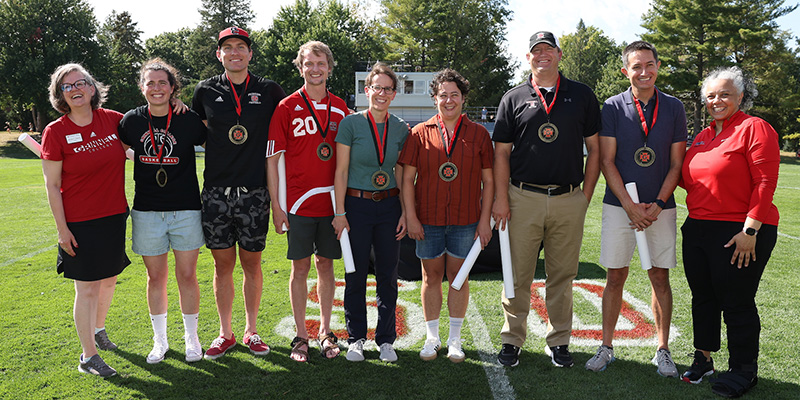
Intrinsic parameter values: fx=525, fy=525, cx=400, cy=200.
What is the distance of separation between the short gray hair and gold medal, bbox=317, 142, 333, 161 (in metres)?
2.57

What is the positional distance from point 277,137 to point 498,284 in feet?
10.2

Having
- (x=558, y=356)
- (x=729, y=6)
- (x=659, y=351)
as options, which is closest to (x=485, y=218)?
(x=558, y=356)

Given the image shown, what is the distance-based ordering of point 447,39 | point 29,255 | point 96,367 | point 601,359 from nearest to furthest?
point 96,367 → point 601,359 → point 29,255 → point 447,39

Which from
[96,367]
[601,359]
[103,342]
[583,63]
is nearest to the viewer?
[96,367]

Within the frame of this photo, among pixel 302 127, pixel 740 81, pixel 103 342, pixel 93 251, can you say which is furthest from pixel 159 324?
pixel 740 81

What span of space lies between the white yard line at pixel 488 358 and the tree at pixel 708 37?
118 feet

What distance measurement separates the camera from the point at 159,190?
145 inches

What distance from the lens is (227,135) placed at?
3793 millimetres

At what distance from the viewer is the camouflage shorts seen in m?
3.82

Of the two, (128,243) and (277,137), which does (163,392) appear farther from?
(128,243)

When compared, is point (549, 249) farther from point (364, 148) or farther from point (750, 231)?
point (364, 148)

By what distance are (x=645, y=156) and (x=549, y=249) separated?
0.91 m

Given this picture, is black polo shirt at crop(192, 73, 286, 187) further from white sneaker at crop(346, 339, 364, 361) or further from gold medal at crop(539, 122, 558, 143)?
gold medal at crop(539, 122, 558, 143)

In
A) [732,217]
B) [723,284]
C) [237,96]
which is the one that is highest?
[237,96]
